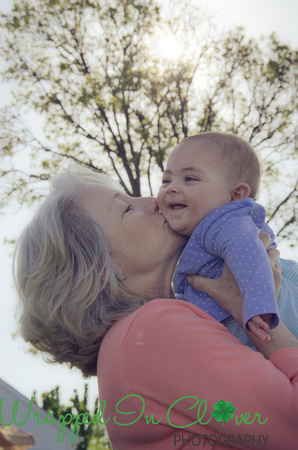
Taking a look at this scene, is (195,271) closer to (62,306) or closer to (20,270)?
(62,306)

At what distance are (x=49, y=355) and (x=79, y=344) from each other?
292mm

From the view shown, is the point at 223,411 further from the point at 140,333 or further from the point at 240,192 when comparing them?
the point at 240,192

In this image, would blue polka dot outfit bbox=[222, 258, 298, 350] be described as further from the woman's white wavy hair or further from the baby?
the woman's white wavy hair

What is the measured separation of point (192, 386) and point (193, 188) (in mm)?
1270

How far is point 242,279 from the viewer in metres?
2.44

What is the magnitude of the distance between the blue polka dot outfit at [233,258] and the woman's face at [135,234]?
13 cm

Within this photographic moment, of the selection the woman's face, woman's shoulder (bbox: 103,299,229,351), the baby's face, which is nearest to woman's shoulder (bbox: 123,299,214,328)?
woman's shoulder (bbox: 103,299,229,351)

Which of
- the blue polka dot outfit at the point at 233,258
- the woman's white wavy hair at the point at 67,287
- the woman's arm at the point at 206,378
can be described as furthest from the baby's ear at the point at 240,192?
the woman's arm at the point at 206,378

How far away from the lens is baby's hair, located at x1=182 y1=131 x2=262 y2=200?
10.4ft

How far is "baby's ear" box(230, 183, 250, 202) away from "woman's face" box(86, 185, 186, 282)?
37 centimetres

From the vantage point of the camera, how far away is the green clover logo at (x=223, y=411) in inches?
79.6

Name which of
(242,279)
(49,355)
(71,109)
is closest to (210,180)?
(242,279)

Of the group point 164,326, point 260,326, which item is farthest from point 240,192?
point 164,326

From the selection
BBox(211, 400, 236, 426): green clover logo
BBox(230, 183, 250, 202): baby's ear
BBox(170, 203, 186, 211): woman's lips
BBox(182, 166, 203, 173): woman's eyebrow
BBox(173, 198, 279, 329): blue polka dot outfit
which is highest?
BBox(182, 166, 203, 173): woman's eyebrow
